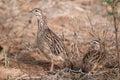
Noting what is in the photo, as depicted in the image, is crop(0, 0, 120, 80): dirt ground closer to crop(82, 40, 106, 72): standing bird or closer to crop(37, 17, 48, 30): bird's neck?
crop(82, 40, 106, 72): standing bird

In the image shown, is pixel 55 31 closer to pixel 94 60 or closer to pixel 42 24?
pixel 42 24

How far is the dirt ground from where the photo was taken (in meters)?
11.4

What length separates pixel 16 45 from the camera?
13.6 m

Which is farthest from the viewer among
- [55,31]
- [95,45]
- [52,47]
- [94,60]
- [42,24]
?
[55,31]

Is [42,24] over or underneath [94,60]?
over

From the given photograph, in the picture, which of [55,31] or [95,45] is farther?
[55,31]

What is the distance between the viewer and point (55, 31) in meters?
14.5

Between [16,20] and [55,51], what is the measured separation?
11.1 feet

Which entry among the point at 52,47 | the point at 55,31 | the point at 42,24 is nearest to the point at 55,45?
the point at 52,47

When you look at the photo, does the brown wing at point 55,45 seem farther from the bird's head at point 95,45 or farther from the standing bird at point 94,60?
the bird's head at point 95,45

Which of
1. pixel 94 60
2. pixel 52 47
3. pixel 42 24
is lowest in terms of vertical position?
pixel 94 60

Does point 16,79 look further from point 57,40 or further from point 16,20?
point 16,20

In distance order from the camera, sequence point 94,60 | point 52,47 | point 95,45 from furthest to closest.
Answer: point 95,45 → point 52,47 → point 94,60

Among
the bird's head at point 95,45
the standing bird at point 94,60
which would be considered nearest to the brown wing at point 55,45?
the standing bird at point 94,60
